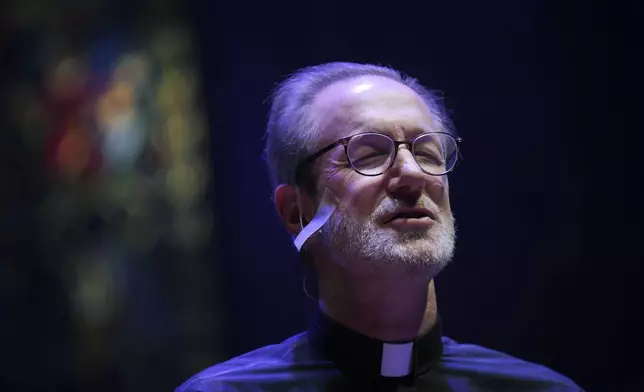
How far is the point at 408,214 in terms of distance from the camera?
135 centimetres

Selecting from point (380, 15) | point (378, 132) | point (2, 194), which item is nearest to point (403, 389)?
point (378, 132)

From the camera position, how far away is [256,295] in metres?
2.12

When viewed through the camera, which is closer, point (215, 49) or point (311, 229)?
point (311, 229)

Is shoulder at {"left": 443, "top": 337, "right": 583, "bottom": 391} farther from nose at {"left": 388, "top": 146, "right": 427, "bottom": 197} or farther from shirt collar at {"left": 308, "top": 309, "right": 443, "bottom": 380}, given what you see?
nose at {"left": 388, "top": 146, "right": 427, "bottom": 197}

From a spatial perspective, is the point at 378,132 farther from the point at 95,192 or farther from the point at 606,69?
the point at 95,192

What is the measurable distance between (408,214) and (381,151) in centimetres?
15

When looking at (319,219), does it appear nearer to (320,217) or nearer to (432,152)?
(320,217)

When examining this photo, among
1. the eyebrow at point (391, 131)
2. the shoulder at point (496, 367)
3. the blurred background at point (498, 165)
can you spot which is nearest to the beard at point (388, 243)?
the eyebrow at point (391, 131)

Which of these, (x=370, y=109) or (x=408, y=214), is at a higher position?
(x=370, y=109)

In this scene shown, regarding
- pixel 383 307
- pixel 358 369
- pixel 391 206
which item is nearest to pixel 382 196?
pixel 391 206

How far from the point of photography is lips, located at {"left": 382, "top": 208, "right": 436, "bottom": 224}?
52.7 inches

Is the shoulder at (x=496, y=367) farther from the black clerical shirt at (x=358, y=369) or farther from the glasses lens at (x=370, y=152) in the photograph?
the glasses lens at (x=370, y=152)

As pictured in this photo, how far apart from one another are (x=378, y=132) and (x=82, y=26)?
241 cm

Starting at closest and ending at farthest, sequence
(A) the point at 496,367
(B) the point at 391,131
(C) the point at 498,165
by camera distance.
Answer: (B) the point at 391,131 < (A) the point at 496,367 < (C) the point at 498,165
